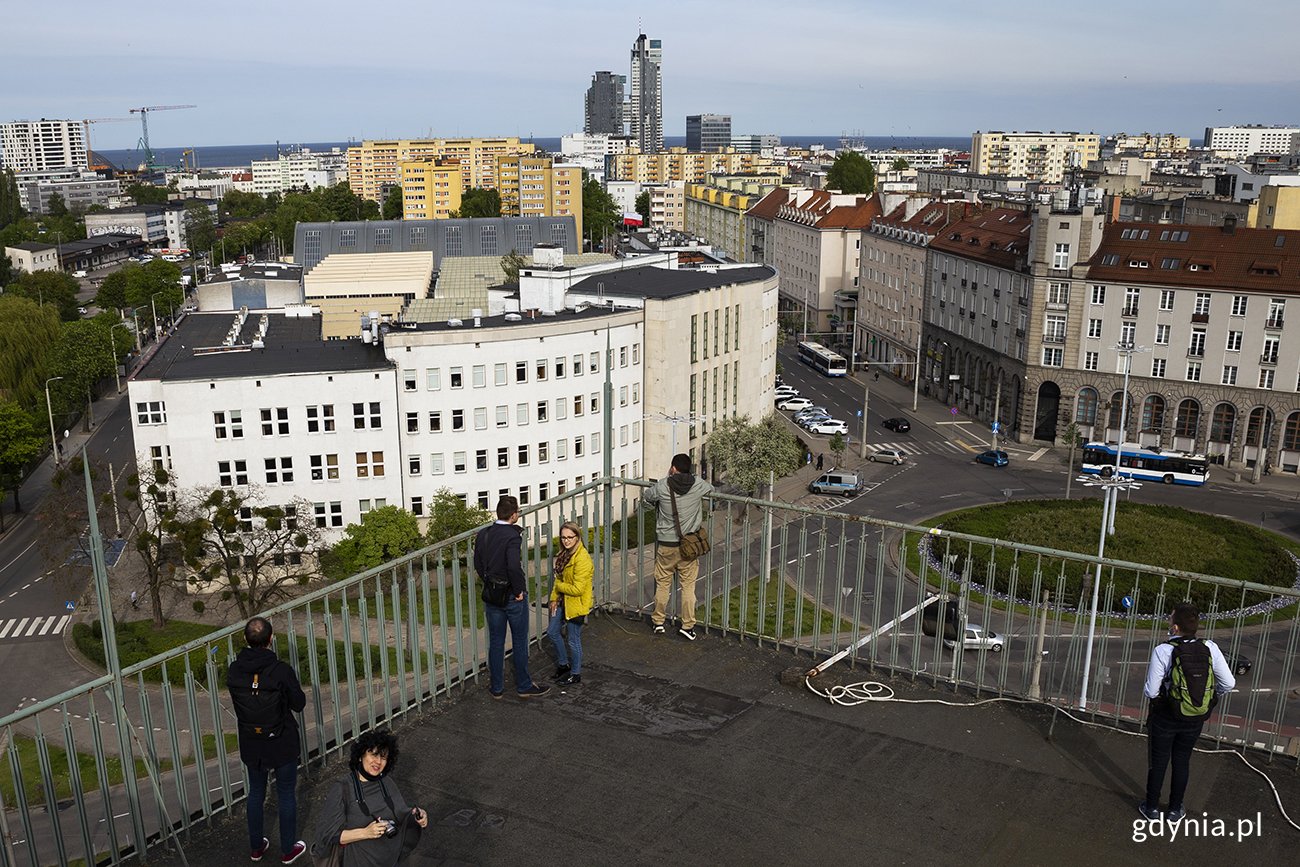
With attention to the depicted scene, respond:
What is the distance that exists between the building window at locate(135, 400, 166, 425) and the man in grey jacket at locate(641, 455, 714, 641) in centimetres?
3748

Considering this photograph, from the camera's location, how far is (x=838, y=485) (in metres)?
58.6

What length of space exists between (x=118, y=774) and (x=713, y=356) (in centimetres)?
3346

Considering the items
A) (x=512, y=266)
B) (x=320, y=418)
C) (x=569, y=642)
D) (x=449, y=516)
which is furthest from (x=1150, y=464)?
(x=569, y=642)

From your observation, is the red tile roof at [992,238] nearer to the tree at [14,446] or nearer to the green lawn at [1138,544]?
the green lawn at [1138,544]

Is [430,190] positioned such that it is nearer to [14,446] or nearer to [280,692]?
[14,446]

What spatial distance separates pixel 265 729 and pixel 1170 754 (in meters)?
7.39

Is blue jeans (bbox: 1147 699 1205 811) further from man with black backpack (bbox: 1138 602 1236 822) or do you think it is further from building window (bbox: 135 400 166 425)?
building window (bbox: 135 400 166 425)

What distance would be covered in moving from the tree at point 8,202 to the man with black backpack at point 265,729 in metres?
209

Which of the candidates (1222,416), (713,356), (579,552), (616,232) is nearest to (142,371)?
(713,356)

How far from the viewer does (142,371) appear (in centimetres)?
4831

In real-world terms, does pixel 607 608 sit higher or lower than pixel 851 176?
lower

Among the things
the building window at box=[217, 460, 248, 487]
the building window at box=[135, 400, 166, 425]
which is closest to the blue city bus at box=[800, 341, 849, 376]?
the building window at box=[217, 460, 248, 487]

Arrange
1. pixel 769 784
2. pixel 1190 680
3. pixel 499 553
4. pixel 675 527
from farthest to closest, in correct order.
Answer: pixel 675 527 → pixel 499 553 → pixel 769 784 → pixel 1190 680

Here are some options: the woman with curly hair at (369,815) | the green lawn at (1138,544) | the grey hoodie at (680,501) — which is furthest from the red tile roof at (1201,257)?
the woman with curly hair at (369,815)
